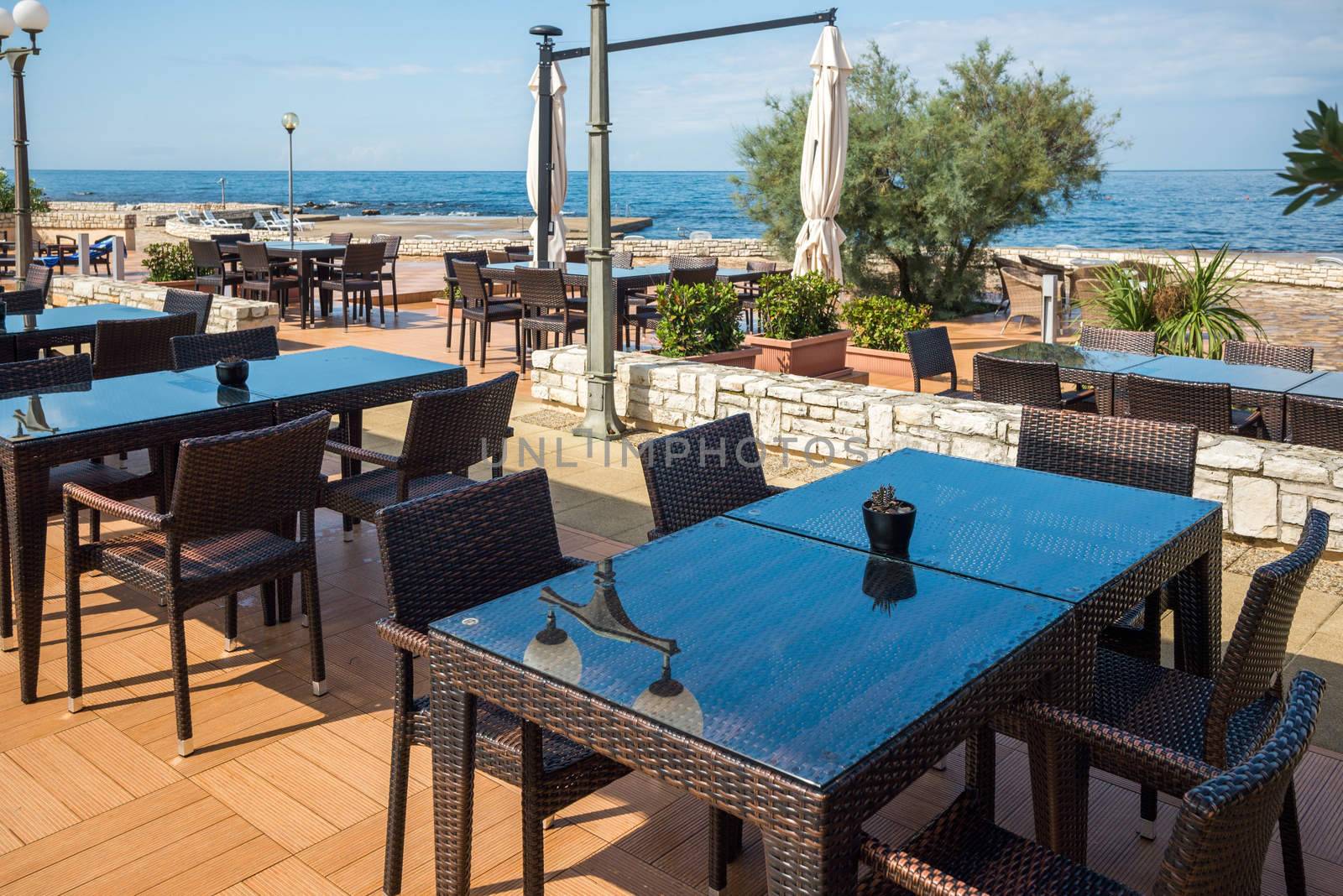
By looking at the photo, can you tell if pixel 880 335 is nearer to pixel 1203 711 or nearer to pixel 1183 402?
pixel 1183 402

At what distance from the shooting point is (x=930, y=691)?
1594mm

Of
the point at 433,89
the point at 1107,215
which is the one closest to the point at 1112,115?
the point at 1107,215

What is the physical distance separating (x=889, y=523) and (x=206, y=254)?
10597mm

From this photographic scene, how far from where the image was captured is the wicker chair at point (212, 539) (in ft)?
9.14

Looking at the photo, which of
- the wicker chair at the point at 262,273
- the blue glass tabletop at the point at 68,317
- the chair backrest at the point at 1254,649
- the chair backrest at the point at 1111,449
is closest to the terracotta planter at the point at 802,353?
the blue glass tabletop at the point at 68,317

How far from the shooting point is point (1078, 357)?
17.6ft

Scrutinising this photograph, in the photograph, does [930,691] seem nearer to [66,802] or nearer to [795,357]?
[66,802]

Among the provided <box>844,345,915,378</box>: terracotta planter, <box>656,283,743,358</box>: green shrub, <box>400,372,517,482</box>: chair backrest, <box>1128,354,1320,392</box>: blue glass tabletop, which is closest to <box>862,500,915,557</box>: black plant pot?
<box>400,372,517,482</box>: chair backrest

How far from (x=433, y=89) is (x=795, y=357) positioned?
7205 cm

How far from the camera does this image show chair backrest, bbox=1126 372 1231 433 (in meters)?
4.35

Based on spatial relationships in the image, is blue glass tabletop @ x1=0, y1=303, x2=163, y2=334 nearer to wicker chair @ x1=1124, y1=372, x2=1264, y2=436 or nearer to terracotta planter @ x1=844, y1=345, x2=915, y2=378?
wicker chair @ x1=1124, y1=372, x2=1264, y2=436

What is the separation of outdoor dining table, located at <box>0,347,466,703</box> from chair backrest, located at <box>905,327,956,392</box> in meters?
2.57

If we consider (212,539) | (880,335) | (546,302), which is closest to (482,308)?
(546,302)

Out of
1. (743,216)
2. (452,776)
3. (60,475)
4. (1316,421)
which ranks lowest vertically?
(452,776)
